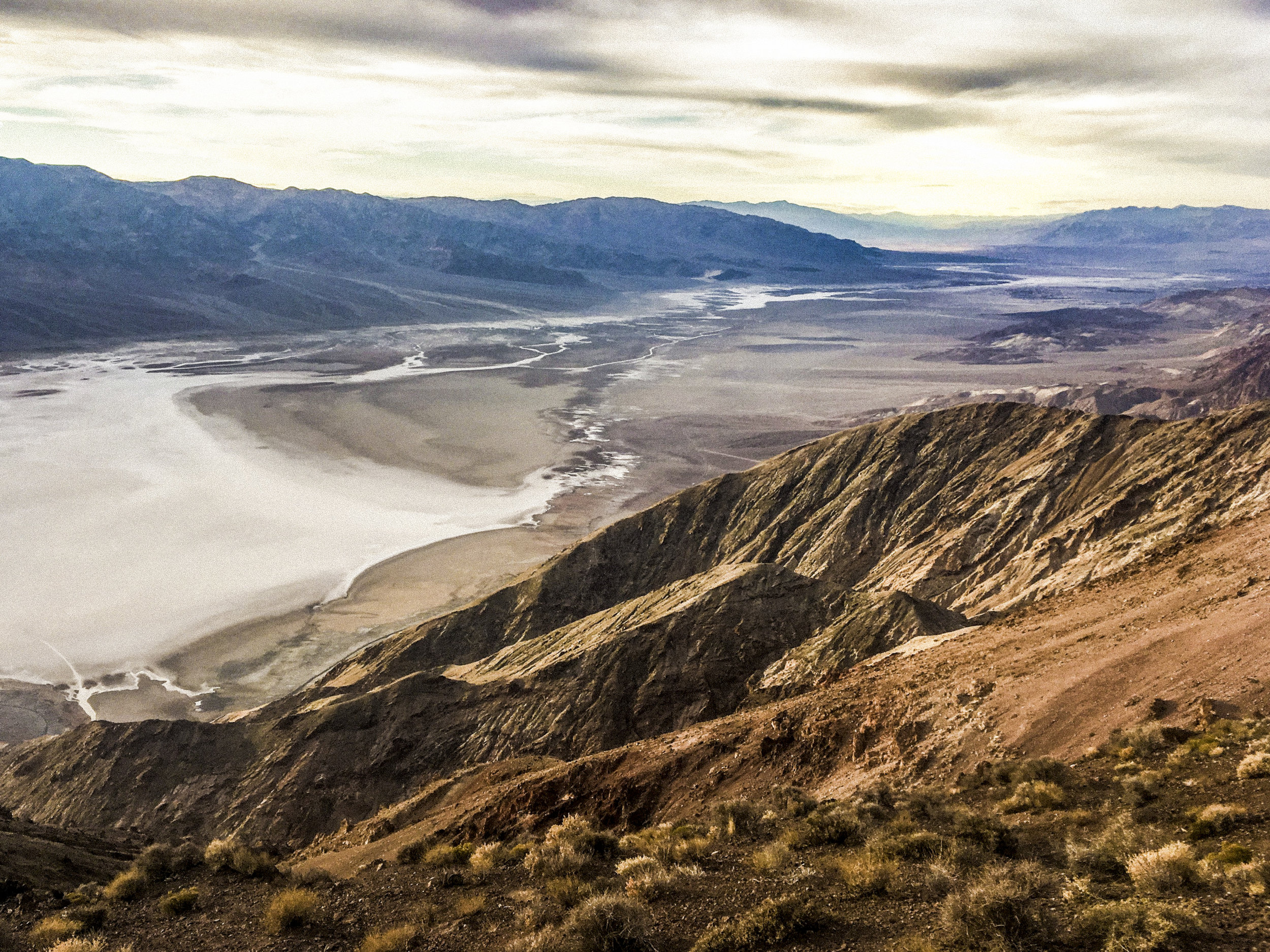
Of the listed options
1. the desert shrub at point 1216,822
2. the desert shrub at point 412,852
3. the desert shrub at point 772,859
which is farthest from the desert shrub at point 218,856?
the desert shrub at point 1216,822

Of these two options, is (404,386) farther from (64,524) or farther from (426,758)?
(426,758)

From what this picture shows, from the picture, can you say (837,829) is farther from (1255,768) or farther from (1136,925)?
(1255,768)

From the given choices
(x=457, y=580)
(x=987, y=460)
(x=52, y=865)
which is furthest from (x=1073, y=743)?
(x=457, y=580)

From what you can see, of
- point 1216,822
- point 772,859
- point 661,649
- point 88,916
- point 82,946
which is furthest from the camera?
point 661,649

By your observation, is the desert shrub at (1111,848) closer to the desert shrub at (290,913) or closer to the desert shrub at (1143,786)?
the desert shrub at (1143,786)

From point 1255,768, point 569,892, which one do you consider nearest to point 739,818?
point 569,892

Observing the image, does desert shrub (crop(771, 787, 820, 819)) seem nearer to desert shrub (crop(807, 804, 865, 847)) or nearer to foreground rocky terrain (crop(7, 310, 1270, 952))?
foreground rocky terrain (crop(7, 310, 1270, 952))
